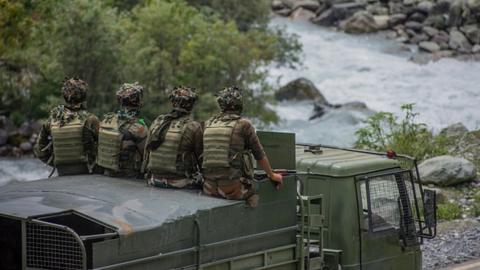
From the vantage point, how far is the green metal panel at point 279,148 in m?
9.08

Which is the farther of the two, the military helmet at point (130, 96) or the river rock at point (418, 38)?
the river rock at point (418, 38)

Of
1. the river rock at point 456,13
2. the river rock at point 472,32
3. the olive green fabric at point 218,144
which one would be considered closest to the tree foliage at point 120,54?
the river rock at point 472,32

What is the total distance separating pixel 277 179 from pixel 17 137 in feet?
62.6

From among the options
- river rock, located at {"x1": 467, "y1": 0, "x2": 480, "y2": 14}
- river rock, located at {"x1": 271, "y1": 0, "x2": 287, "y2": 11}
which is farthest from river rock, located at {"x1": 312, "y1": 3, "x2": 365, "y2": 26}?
river rock, located at {"x1": 467, "y1": 0, "x2": 480, "y2": 14}

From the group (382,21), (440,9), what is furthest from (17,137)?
(440,9)

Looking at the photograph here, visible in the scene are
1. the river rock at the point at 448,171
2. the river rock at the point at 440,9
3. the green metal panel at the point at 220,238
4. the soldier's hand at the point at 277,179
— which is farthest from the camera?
the river rock at the point at 440,9

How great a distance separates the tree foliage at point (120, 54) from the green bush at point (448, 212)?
36.0 feet

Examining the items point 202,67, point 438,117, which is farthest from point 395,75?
point 202,67

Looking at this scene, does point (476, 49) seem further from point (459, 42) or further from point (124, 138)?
point (124, 138)

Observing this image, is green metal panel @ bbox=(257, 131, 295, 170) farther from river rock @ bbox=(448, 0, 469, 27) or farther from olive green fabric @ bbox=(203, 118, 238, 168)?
river rock @ bbox=(448, 0, 469, 27)

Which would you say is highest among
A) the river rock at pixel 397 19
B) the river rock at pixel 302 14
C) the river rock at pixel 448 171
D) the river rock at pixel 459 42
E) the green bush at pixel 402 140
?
the river rock at pixel 302 14

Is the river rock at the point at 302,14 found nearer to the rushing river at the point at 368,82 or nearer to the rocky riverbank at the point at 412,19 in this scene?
the rocky riverbank at the point at 412,19

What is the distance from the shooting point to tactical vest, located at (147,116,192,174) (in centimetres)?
868

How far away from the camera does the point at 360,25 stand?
42969 mm
